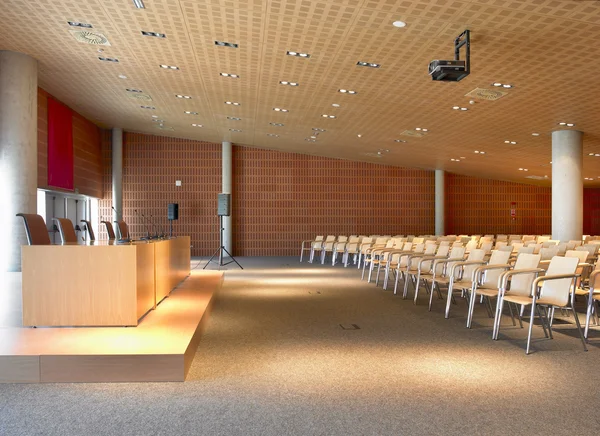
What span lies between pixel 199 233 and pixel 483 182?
12239mm

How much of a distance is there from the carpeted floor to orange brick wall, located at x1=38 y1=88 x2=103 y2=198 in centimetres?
1009

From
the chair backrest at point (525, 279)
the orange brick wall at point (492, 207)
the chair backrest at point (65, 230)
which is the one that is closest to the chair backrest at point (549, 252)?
the chair backrest at point (525, 279)

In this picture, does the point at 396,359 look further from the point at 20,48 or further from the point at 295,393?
the point at 20,48

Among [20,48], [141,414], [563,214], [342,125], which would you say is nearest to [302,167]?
[342,125]

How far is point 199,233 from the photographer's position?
68.8 ft

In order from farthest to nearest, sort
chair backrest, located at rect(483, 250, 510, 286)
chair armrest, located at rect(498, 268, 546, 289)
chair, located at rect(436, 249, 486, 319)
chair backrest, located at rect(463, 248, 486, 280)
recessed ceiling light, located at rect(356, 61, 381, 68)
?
recessed ceiling light, located at rect(356, 61, 381, 68) < chair backrest, located at rect(463, 248, 486, 280) < chair, located at rect(436, 249, 486, 319) < chair backrest, located at rect(483, 250, 510, 286) < chair armrest, located at rect(498, 268, 546, 289)

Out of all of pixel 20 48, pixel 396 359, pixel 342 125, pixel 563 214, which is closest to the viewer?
pixel 396 359

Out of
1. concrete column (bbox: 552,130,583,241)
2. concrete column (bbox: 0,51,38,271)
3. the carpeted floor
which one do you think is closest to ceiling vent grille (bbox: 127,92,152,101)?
concrete column (bbox: 0,51,38,271)

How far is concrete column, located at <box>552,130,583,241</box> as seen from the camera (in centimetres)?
1241

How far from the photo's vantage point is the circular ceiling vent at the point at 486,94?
943cm

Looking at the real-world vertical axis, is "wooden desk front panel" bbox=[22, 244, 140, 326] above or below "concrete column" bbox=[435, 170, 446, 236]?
below

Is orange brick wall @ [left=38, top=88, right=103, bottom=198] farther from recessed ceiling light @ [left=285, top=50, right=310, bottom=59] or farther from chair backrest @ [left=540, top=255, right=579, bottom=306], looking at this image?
chair backrest @ [left=540, top=255, right=579, bottom=306]

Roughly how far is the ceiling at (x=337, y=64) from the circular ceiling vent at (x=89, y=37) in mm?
120

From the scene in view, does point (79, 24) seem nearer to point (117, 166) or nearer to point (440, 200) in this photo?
point (117, 166)
